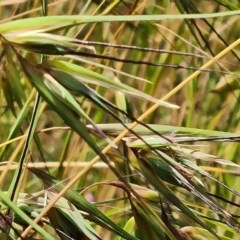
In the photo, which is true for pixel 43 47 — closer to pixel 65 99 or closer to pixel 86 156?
pixel 65 99

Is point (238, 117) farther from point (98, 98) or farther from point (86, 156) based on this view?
point (98, 98)

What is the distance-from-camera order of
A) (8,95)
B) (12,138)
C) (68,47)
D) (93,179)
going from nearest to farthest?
(68,47), (12,138), (8,95), (93,179)

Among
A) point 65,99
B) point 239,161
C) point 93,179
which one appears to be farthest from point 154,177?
point 93,179

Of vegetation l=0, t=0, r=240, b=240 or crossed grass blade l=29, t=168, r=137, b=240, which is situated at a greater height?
vegetation l=0, t=0, r=240, b=240

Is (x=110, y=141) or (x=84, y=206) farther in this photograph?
(x=84, y=206)

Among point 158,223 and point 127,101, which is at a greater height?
point 127,101

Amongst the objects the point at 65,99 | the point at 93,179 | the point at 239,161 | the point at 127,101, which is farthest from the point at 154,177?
the point at 93,179

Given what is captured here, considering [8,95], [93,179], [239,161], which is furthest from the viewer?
[93,179]

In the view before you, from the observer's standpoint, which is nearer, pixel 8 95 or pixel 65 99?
pixel 65 99

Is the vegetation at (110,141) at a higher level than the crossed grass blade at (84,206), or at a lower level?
higher
